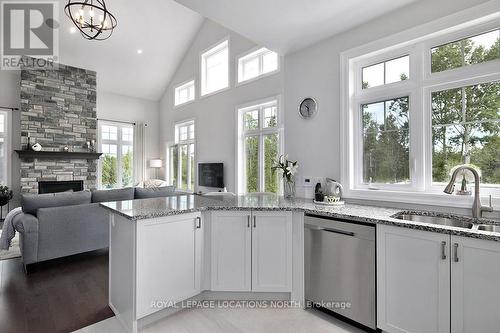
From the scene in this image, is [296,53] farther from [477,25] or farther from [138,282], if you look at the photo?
[138,282]

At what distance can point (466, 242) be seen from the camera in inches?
60.9

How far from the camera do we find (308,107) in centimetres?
310

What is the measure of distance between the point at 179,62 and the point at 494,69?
7128 mm

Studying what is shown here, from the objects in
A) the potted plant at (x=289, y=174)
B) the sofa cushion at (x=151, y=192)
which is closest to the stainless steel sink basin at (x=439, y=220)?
the potted plant at (x=289, y=174)

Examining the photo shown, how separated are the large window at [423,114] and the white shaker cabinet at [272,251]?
925 millimetres

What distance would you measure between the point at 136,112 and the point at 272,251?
24.1ft

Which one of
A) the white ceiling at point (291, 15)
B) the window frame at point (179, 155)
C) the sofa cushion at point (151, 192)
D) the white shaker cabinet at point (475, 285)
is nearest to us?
the white shaker cabinet at point (475, 285)

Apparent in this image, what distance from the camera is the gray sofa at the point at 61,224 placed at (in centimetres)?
302

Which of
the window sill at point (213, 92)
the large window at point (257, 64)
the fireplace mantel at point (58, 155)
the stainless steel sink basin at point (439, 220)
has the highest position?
the large window at point (257, 64)

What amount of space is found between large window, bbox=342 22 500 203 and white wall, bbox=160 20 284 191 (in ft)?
7.65

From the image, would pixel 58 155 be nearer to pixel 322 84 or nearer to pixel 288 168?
pixel 288 168

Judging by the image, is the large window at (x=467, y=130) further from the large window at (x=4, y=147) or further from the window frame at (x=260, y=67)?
the large window at (x=4, y=147)

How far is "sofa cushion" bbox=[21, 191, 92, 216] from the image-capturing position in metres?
3.10

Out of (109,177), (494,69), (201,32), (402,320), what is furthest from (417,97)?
(109,177)
